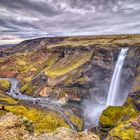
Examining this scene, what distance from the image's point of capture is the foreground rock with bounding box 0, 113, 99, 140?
13977 mm

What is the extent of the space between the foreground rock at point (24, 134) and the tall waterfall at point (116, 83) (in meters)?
114

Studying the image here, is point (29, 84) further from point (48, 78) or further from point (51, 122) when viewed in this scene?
point (51, 122)

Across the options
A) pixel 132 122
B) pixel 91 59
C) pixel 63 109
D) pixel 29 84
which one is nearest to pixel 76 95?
pixel 63 109

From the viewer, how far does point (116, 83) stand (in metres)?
140

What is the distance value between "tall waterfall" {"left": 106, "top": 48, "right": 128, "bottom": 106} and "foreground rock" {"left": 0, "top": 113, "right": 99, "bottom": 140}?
114 metres

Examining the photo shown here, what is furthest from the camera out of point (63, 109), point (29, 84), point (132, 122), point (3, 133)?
point (29, 84)

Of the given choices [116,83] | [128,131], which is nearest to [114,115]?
[128,131]

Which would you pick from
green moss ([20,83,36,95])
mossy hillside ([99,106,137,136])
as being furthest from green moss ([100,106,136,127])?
green moss ([20,83,36,95])

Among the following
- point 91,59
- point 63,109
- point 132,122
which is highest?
point 91,59

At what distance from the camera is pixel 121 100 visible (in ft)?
421

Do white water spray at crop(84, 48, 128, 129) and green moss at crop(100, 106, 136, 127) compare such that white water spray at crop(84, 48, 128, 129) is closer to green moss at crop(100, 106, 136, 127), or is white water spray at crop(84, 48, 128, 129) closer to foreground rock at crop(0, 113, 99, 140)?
green moss at crop(100, 106, 136, 127)

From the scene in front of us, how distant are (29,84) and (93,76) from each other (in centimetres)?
5469

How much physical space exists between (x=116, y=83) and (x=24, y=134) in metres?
129

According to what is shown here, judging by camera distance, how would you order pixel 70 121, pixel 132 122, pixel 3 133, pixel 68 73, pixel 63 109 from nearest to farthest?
pixel 3 133 < pixel 132 122 < pixel 70 121 < pixel 63 109 < pixel 68 73
